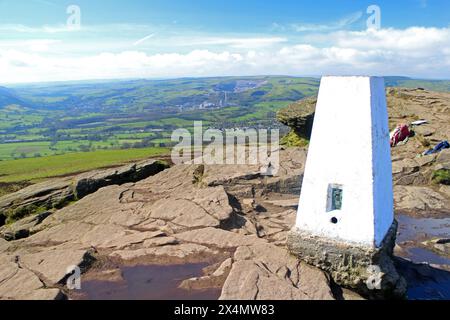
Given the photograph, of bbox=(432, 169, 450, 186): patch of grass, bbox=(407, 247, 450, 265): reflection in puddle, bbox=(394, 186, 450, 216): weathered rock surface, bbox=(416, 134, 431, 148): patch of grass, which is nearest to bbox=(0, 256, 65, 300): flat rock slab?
bbox=(407, 247, 450, 265): reflection in puddle

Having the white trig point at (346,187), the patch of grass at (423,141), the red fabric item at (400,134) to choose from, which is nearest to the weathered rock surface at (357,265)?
the white trig point at (346,187)

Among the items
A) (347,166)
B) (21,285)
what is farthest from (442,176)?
(21,285)

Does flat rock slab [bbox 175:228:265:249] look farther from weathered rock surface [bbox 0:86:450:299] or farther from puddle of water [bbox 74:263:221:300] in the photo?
puddle of water [bbox 74:263:221:300]

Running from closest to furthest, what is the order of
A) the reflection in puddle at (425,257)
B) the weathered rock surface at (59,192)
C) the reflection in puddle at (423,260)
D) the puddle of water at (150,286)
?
the puddle of water at (150,286)
the reflection in puddle at (423,260)
the reflection in puddle at (425,257)
the weathered rock surface at (59,192)

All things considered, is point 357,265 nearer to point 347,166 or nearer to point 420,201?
point 347,166

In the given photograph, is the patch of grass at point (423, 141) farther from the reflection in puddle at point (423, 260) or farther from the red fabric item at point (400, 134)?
the reflection in puddle at point (423, 260)
